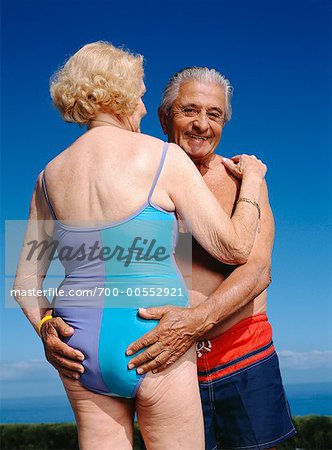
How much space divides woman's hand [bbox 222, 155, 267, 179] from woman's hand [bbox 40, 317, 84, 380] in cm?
108

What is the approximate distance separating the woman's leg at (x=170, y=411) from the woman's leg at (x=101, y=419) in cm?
10

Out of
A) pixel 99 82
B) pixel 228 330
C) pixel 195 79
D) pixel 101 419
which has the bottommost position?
pixel 101 419

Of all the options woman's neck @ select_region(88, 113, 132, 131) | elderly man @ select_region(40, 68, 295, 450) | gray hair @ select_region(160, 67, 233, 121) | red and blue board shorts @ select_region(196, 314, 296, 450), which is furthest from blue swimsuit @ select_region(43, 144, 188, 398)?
gray hair @ select_region(160, 67, 233, 121)

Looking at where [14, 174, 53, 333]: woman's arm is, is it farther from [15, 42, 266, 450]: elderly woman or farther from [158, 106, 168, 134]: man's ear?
[158, 106, 168, 134]: man's ear

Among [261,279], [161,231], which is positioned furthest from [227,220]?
[261,279]

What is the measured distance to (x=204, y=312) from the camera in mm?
2398

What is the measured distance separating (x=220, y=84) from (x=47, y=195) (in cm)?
119

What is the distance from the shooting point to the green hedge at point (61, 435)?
318 inches

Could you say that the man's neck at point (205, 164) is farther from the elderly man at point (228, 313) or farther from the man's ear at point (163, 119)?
the man's ear at point (163, 119)

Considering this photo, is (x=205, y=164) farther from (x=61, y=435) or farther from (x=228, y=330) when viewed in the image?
(x=61, y=435)

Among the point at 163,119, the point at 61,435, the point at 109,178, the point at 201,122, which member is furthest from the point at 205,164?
the point at 61,435

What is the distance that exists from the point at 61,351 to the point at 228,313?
0.69 metres

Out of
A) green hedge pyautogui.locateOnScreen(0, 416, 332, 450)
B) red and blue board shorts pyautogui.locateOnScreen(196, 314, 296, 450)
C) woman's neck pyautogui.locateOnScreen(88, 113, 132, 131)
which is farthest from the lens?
green hedge pyautogui.locateOnScreen(0, 416, 332, 450)

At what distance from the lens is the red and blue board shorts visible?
A: 9.49 ft
